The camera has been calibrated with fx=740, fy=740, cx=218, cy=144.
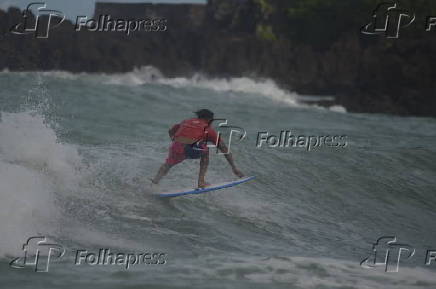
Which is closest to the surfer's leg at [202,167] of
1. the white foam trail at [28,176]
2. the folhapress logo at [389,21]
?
the white foam trail at [28,176]

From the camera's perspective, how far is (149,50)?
47906 mm

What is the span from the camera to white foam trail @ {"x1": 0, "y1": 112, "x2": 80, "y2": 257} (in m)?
7.08

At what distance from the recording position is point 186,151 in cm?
970

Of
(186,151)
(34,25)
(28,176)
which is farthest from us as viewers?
(34,25)

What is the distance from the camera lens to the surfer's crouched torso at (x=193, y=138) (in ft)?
31.4

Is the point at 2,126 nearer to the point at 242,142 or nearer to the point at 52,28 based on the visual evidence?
the point at 242,142

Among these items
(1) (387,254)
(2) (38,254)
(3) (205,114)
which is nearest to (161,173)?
(3) (205,114)

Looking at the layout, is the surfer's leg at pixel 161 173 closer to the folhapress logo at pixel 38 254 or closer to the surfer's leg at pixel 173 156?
the surfer's leg at pixel 173 156

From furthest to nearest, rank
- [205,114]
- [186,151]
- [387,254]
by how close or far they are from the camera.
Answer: [186,151] → [205,114] → [387,254]

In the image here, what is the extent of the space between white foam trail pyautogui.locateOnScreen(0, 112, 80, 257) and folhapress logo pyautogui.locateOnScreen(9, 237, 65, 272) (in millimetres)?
91

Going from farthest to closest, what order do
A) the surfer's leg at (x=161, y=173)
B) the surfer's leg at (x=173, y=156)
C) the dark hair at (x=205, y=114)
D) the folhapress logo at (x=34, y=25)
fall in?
the folhapress logo at (x=34, y=25)
the surfer's leg at (x=161, y=173)
the surfer's leg at (x=173, y=156)
the dark hair at (x=205, y=114)

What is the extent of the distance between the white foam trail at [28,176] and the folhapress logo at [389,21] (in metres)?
28.5

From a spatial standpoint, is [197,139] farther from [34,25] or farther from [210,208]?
[34,25]

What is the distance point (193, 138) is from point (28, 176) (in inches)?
89.6
